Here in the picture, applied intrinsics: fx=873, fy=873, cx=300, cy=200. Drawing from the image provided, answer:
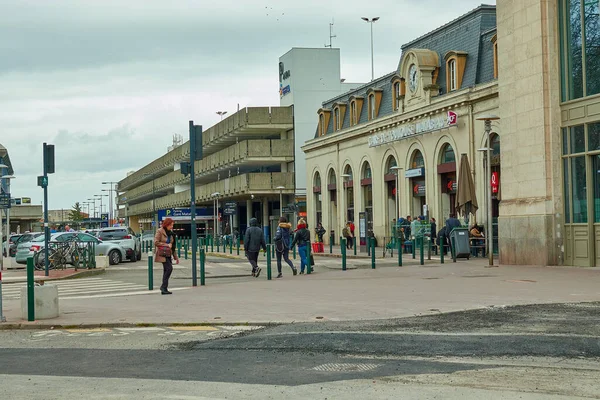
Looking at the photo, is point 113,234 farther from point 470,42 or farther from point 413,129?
point 470,42

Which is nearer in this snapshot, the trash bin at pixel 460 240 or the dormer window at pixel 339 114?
the trash bin at pixel 460 240

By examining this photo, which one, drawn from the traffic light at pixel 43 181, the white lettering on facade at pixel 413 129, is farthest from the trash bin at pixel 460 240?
the traffic light at pixel 43 181

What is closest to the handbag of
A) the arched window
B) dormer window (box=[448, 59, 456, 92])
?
dormer window (box=[448, 59, 456, 92])

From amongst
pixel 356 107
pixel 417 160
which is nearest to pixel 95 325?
pixel 417 160

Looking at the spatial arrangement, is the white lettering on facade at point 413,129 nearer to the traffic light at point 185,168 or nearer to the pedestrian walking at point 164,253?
the traffic light at point 185,168

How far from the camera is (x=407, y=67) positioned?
41062 mm

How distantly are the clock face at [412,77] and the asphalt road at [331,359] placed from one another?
28.3m

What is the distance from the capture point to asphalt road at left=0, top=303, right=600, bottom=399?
7570 millimetres

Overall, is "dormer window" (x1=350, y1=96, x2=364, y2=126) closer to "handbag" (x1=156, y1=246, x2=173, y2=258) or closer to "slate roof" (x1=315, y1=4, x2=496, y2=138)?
"slate roof" (x1=315, y1=4, x2=496, y2=138)

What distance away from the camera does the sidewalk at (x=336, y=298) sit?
13.4m

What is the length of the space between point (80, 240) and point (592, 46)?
19.9 meters

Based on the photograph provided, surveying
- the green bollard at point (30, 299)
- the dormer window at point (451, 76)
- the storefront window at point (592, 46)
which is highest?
the dormer window at point (451, 76)

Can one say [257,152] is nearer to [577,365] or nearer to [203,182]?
[203,182]

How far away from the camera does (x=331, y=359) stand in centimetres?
916
